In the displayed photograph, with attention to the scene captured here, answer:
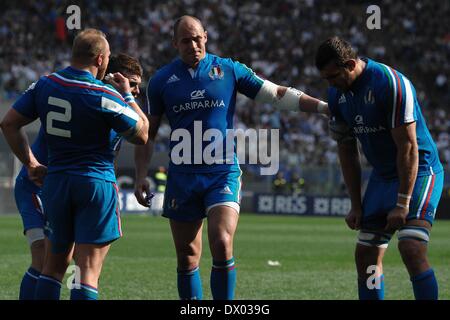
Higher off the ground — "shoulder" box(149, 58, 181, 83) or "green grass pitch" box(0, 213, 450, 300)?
"shoulder" box(149, 58, 181, 83)

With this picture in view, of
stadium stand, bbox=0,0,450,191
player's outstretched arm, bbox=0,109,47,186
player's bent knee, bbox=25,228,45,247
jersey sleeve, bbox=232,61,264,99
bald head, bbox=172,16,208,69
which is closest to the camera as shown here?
player's outstretched arm, bbox=0,109,47,186

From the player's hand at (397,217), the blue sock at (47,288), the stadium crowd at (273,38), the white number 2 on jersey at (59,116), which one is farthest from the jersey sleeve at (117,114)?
the stadium crowd at (273,38)

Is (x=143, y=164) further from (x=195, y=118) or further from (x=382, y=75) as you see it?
(x=382, y=75)

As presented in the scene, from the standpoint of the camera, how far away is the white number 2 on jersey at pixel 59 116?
612 cm

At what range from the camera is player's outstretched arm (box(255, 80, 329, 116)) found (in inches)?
296

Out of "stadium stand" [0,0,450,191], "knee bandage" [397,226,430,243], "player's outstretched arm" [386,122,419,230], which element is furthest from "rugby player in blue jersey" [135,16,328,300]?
"stadium stand" [0,0,450,191]

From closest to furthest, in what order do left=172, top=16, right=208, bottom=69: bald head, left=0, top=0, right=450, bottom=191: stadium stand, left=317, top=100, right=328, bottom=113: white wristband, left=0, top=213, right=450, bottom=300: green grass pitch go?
left=317, top=100, right=328, bottom=113: white wristband
left=172, top=16, right=208, bottom=69: bald head
left=0, top=213, right=450, bottom=300: green grass pitch
left=0, top=0, right=450, bottom=191: stadium stand

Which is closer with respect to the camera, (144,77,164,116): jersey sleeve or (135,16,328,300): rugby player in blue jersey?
(135,16,328,300): rugby player in blue jersey

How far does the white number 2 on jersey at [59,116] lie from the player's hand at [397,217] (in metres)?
2.31

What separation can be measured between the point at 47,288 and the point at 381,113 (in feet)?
8.65

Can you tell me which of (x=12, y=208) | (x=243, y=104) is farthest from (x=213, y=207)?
(x=243, y=104)

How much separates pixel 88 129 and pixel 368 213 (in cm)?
221

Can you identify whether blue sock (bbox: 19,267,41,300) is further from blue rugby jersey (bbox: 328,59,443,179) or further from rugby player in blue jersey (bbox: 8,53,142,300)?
blue rugby jersey (bbox: 328,59,443,179)

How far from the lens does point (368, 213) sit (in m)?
7.00
